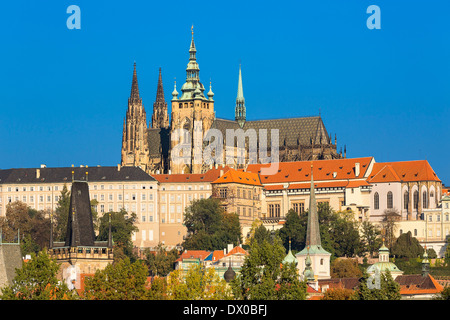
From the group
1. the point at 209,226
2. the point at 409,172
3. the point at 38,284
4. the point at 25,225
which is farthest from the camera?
the point at 409,172

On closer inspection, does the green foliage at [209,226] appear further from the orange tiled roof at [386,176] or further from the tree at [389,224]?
the orange tiled roof at [386,176]

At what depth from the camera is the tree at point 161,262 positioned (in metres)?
150

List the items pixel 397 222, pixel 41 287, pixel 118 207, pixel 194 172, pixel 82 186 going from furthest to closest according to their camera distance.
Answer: pixel 194 172 < pixel 118 207 < pixel 397 222 < pixel 82 186 < pixel 41 287

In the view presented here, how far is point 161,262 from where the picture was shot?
15250 centimetres

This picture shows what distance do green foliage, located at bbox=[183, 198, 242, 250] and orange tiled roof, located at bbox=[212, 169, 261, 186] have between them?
4.02 m

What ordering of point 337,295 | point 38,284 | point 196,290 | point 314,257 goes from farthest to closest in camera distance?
point 314,257
point 337,295
point 196,290
point 38,284

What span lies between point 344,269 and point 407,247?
16.1 metres

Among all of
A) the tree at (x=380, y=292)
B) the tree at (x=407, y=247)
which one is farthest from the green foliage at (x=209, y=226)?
the tree at (x=380, y=292)

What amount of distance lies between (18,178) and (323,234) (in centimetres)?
4529

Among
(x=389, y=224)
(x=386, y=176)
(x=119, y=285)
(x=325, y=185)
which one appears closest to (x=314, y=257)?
(x=389, y=224)

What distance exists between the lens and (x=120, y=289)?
87.8 m

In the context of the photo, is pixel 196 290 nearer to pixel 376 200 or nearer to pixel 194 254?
pixel 194 254
